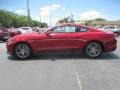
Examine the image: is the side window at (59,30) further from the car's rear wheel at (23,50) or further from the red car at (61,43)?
the car's rear wheel at (23,50)

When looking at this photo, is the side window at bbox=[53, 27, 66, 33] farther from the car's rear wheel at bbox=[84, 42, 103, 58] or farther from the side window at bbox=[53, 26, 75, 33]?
the car's rear wheel at bbox=[84, 42, 103, 58]

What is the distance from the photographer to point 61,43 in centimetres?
1059

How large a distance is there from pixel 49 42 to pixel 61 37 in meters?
0.52

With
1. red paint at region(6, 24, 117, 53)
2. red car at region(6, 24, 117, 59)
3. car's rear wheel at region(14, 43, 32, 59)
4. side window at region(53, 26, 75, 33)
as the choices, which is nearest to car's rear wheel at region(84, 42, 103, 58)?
red car at region(6, 24, 117, 59)

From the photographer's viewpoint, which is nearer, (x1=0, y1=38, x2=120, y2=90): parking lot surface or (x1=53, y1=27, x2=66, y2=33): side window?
(x1=0, y1=38, x2=120, y2=90): parking lot surface

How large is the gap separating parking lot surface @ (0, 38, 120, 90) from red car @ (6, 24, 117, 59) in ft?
1.11

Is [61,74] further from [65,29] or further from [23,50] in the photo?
[65,29]

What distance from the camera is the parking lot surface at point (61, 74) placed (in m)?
6.34

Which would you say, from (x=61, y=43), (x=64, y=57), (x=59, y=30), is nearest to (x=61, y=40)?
(x=61, y=43)

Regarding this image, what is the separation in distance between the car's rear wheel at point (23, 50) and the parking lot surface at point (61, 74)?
239mm

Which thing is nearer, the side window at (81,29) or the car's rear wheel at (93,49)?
the car's rear wheel at (93,49)

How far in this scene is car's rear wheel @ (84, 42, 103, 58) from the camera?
1062 centimetres

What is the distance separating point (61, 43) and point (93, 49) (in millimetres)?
1302

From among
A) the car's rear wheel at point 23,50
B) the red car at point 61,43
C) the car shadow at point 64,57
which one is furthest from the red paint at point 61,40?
the car shadow at point 64,57
